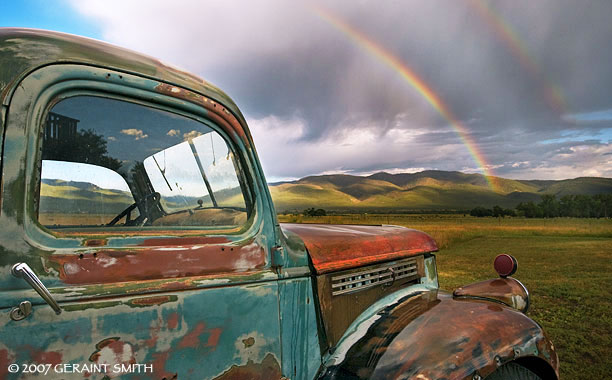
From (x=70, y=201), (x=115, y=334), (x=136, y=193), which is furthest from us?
(x=136, y=193)

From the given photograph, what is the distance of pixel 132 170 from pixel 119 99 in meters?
0.35

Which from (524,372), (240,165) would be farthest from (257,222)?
(524,372)

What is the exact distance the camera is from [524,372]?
90.2 inches

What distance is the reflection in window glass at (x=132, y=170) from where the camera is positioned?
1.43 meters

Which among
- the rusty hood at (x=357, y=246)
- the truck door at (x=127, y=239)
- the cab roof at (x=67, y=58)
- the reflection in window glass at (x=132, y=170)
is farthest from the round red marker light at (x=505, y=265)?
the cab roof at (x=67, y=58)

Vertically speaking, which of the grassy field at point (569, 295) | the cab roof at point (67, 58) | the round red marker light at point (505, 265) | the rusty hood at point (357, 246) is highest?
the cab roof at point (67, 58)

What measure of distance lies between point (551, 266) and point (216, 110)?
16503 millimetres

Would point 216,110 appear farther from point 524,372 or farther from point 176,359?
point 524,372

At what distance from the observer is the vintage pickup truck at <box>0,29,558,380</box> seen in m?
1.28

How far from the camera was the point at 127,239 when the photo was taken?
4.84 feet

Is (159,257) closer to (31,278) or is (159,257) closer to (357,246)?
(31,278)

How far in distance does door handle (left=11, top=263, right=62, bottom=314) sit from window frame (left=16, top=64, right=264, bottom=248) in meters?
0.12

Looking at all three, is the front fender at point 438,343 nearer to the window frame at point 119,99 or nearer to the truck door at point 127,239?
the truck door at point 127,239

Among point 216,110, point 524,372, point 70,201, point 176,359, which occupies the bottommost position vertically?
point 524,372
